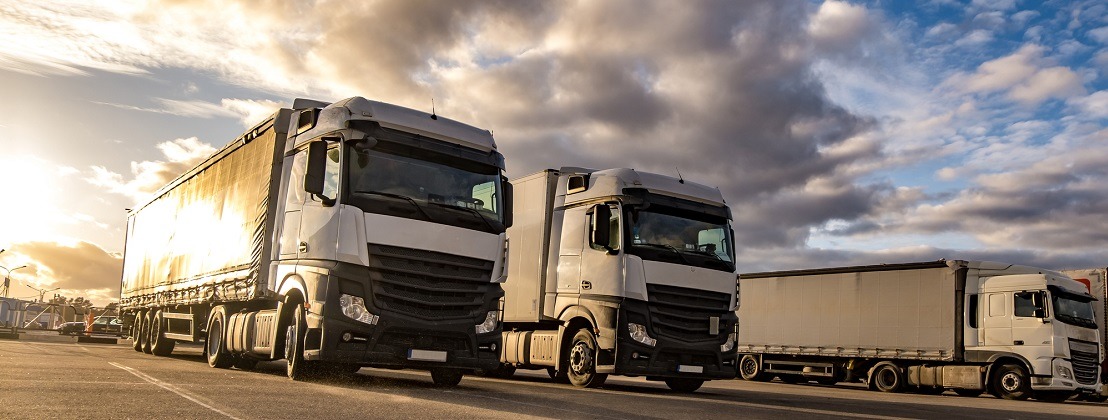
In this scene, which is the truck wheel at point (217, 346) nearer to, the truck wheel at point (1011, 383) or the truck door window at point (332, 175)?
the truck door window at point (332, 175)

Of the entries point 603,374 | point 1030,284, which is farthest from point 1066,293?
point 603,374

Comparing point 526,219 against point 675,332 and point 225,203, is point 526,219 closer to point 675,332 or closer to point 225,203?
point 675,332

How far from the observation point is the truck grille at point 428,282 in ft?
38.9

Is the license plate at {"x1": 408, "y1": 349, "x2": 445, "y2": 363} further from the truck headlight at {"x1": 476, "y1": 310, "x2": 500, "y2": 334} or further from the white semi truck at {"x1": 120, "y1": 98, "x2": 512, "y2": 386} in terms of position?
the truck headlight at {"x1": 476, "y1": 310, "x2": 500, "y2": 334}

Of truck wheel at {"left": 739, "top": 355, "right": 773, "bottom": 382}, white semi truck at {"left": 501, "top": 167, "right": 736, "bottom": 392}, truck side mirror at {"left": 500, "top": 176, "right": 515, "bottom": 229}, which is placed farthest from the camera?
truck wheel at {"left": 739, "top": 355, "right": 773, "bottom": 382}

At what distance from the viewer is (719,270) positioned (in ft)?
51.3

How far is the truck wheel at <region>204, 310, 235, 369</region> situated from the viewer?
1590 cm

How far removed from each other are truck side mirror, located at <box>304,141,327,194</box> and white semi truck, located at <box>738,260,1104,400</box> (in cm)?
1713

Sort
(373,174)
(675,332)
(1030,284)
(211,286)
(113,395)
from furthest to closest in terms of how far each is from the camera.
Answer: (1030,284)
(211,286)
(675,332)
(373,174)
(113,395)

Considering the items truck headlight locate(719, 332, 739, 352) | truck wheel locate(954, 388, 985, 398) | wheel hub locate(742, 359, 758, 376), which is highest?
truck headlight locate(719, 332, 739, 352)

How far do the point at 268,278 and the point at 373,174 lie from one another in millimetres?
2902

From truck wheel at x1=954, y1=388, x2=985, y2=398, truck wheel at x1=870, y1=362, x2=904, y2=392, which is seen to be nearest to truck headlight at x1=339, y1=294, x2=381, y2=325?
truck wheel at x1=870, y1=362, x2=904, y2=392

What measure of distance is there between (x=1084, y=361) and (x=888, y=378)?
→ 4683 millimetres

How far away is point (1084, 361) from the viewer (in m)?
22.0
